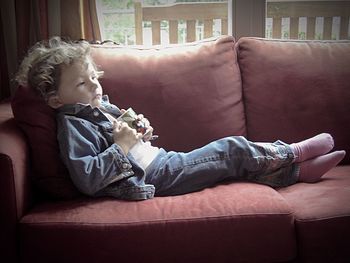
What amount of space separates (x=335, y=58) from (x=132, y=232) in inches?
50.0

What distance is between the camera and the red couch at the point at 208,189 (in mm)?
1386

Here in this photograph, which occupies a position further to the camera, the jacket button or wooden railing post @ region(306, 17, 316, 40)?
wooden railing post @ region(306, 17, 316, 40)

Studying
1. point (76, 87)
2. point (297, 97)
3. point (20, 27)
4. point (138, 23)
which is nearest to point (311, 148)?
point (297, 97)

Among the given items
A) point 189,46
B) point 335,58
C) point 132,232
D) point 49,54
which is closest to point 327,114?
point 335,58

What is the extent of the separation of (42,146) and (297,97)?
112 centimetres

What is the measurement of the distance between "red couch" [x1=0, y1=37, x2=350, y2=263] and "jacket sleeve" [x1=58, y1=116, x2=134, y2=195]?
63mm

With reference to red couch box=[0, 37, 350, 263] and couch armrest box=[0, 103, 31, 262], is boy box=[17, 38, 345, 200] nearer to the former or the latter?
red couch box=[0, 37, 350, 263]

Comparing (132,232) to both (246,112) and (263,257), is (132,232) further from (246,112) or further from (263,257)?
(246,112)

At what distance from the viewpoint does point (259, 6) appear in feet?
8.04

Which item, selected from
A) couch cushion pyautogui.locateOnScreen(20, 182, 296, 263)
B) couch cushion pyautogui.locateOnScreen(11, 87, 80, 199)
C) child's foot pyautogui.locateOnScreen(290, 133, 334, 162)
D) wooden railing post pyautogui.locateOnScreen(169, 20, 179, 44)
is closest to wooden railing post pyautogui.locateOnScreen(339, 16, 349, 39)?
wooden railing post pyautogui.locateOnScreen(169, 20, 179, 44)

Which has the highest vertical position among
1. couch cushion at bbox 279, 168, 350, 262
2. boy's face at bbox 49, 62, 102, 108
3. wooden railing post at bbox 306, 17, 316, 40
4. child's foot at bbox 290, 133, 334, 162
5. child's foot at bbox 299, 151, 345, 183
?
wooden railing post at bbox 306, 17, 316, 40

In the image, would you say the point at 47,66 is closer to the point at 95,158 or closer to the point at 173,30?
the point at 95,158

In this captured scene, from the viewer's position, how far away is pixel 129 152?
164 centimetres

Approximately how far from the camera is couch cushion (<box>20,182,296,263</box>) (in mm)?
1374
